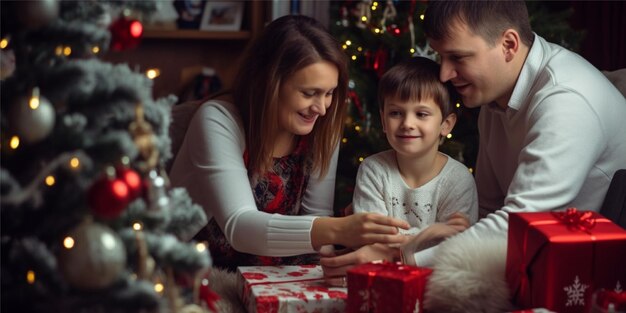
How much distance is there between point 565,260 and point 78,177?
33.7 inches

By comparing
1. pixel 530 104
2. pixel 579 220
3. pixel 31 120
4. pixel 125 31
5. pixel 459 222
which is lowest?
pixel 459 222

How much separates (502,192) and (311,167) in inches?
20.6

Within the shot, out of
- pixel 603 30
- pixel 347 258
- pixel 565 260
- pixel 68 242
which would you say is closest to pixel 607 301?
pixel 565 260

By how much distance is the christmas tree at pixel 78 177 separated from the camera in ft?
3.43

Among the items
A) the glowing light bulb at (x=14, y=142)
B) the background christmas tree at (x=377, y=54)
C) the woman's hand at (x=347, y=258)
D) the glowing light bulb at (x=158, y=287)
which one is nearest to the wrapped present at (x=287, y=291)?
the woman's hand at (x=347, y=258)

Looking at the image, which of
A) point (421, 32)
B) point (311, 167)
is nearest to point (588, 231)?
point (311, 167)

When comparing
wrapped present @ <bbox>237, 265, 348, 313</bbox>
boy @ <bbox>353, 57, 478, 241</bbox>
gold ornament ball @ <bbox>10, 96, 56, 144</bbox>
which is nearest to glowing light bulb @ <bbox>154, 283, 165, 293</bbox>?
gold ornament ball @ <bbox>10, 96, 56, 144</bbox>

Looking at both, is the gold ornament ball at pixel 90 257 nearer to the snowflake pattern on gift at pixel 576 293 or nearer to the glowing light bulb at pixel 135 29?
the glowing light bulb at pixel 135 29

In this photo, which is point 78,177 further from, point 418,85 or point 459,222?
point 418,85

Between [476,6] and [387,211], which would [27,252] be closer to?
[387,211]

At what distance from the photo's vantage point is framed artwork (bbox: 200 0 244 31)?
13.7ft

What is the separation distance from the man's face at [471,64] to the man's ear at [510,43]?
12mm

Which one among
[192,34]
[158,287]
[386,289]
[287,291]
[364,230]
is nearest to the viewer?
[158,287]

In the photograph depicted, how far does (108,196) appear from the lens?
1.01 meters
